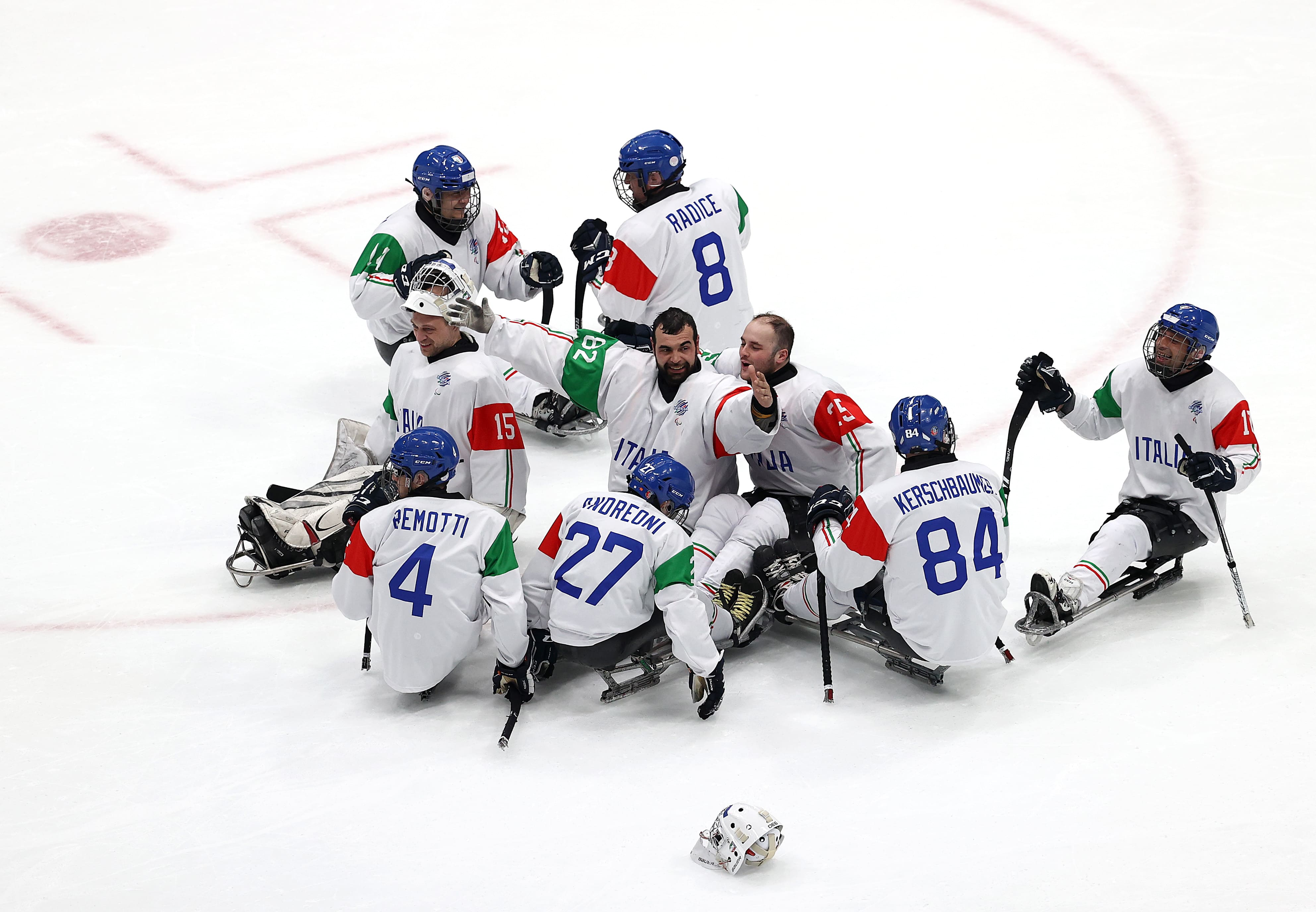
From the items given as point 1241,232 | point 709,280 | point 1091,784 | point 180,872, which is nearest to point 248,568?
point 180,872

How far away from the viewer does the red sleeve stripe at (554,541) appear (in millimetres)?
5500

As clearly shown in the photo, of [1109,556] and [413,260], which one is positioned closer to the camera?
[1109,556]

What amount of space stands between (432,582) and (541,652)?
0.54 m

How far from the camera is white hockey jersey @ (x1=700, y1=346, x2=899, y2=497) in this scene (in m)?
5.94

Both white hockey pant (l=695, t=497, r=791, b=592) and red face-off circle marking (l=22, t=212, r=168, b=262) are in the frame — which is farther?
red face-off circle marking (l=22, t=212, r=168, b=262)

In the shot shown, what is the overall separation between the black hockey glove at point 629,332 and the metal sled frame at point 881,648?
1585mm

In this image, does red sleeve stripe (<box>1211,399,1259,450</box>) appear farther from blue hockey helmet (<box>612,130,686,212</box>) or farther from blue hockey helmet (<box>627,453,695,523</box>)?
blue hockey helmet (<box>612,130,686,212</box>)

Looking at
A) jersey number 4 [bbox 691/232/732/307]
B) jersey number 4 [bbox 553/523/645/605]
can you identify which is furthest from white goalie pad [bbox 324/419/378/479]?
jersey number 4 [bbox 553/523/645/605]

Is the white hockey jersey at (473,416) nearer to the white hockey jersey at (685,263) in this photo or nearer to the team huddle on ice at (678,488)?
the team huddle on ice at (678,488)

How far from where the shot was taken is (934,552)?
5.25 meters

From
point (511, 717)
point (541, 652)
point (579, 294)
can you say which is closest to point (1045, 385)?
point (541, 652)

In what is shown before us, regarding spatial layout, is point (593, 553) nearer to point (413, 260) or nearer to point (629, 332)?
point (629, 332)

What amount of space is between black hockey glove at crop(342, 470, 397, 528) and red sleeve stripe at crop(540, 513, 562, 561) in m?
0.58

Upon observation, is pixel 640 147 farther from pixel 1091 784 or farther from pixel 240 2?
pixel 240 2
